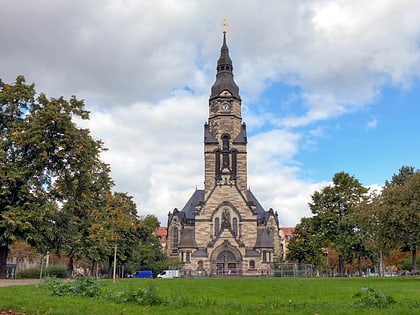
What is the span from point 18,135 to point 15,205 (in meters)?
4.93

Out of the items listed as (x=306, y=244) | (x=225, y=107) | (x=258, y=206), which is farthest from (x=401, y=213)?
(x=258, y=206)

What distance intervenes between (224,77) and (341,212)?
31.5m

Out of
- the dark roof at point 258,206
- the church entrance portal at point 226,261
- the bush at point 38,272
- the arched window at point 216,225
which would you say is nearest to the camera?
the bush at point 38,272

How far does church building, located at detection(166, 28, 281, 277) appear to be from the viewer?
60500 millimetres

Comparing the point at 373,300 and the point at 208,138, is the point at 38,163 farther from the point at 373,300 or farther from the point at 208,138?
the point at 208,138

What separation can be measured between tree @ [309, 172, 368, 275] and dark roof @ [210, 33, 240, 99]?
24835 mm

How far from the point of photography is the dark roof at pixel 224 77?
73.2 meters

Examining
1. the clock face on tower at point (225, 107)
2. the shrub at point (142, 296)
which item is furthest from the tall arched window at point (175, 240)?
the shrub at point (142, 296)

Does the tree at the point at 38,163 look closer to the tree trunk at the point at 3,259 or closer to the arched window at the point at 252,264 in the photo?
the tree trunk at the point at 3,259

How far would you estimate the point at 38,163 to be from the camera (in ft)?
98.0

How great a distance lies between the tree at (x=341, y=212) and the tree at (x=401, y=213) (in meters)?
19.8

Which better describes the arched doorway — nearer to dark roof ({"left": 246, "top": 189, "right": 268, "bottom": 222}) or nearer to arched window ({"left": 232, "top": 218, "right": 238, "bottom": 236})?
arched window ({"left": 232, "top": 218, "right": 238, "bottom": 236})

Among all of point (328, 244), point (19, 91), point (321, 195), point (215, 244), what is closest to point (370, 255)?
point (328, 244)

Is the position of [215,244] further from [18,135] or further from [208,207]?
[18,135]
